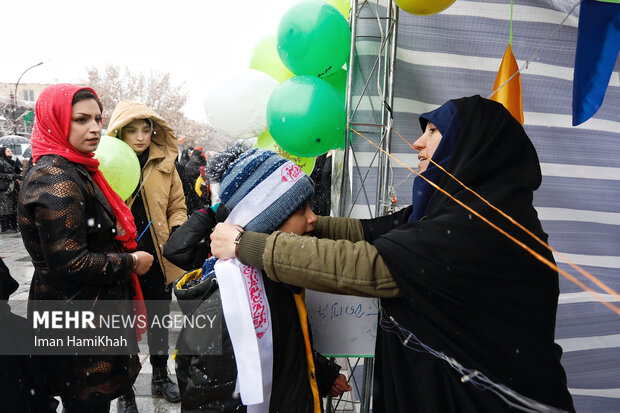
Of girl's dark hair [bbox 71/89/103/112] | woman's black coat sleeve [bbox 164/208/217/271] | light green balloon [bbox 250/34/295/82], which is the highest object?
light green balloon [bbox 250/34/295/82]

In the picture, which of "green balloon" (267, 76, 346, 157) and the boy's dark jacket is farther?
"green balloon" (267, 76, 346, 157)

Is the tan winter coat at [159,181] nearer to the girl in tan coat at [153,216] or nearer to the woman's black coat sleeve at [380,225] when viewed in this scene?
the girl in tan coat at [153,216]

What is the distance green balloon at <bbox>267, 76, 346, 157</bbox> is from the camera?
105 inches

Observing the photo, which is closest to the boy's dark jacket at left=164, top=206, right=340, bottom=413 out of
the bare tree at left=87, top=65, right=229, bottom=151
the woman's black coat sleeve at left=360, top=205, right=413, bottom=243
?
the woman's black coat sleeve at left=360, top=205, right=413, bottom=243

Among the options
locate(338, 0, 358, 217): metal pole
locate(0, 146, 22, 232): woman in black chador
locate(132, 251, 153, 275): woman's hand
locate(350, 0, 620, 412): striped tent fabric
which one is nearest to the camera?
locate(132, 251, 153, 275): woman's hand

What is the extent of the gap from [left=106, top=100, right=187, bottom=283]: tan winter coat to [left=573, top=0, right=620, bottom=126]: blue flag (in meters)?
2.95

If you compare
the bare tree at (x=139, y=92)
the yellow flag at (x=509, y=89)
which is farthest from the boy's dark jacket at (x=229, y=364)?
the bare tree at (x=139, y=92)

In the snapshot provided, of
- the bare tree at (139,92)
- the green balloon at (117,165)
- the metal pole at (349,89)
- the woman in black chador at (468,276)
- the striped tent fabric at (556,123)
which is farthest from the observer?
the bare tree at (139,92)

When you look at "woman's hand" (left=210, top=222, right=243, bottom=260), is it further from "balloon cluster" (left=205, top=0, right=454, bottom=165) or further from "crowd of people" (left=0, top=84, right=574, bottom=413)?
"balloon cluster" (left=205, top=0, right=454, bottom=165)

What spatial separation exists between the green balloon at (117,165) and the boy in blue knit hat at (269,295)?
4.77 ft

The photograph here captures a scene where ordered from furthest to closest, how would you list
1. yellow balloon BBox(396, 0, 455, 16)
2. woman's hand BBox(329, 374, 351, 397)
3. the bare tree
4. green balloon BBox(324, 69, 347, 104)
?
the bare tree → green balloon BBox(324, 69, 347, 104) → yellow balloon BBox(396, 0, 455, 16) → woman's hand BBox(329, 374, 351, 397)

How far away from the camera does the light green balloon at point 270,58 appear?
3434 mm

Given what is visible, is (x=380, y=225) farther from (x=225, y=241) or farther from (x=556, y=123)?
(x=556, y=123)

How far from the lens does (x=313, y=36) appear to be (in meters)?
2.70
